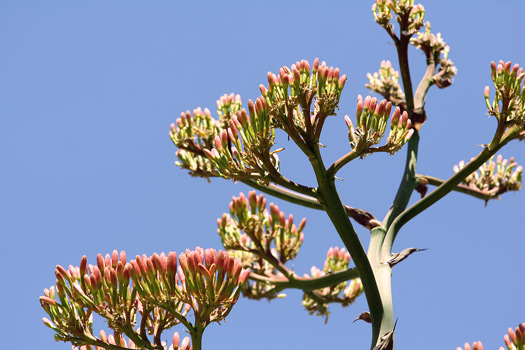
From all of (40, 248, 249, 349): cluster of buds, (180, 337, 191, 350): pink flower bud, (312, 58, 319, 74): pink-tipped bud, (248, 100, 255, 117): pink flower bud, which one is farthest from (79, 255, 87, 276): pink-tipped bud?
(312, 58, 319, 74): pink-tipped bud

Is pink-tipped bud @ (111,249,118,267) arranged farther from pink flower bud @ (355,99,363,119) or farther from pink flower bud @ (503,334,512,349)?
pink flower bud @ (503,334,512,349)

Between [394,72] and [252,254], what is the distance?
292cm

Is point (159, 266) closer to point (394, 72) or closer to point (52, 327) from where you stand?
point (52, 327)

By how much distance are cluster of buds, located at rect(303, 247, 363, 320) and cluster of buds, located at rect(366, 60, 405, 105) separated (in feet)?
6.50

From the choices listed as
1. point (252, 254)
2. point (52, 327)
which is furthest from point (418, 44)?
point (52, 327)

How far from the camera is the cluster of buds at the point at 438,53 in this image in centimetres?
808

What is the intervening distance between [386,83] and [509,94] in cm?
312

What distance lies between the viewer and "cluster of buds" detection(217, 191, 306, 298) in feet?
26.0

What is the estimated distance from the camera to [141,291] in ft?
17.5

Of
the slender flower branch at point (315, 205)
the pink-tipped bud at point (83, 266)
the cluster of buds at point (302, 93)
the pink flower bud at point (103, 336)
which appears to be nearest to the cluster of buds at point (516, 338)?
the slender flower branch at point (315, 205)

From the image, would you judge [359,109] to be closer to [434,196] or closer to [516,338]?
[434,196]

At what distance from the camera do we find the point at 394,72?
9234 millimetres

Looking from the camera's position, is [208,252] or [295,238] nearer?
[208,252]

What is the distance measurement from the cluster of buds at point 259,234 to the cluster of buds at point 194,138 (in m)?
0.54
